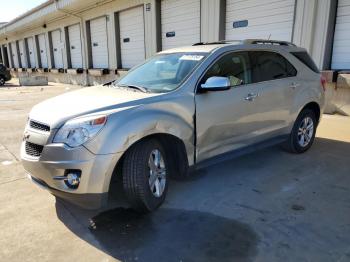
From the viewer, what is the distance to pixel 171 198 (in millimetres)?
3768

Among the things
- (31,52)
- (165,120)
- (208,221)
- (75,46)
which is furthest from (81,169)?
(31,52)

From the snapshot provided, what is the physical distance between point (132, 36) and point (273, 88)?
38.5 feet

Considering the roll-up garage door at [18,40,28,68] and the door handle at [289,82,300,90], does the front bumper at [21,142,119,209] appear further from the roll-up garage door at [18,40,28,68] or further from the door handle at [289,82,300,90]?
the roll-up garage door at [18,40,28,68]

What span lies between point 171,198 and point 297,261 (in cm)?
159

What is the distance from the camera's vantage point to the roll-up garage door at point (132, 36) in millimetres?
Answer: 14414

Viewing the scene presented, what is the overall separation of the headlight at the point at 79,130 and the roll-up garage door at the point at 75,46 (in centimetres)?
1841

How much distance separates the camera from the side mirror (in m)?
3.56

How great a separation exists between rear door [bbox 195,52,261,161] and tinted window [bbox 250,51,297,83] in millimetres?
136

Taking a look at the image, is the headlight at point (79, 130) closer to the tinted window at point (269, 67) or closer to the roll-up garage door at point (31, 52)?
the tinted window at point (269, 67)

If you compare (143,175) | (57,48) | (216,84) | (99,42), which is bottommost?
(143,175)

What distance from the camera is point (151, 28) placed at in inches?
531

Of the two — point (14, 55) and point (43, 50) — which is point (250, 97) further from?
point (14, 55)

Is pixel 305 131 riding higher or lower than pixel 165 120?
lower

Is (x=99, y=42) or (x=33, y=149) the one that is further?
(x=99, y=42)
